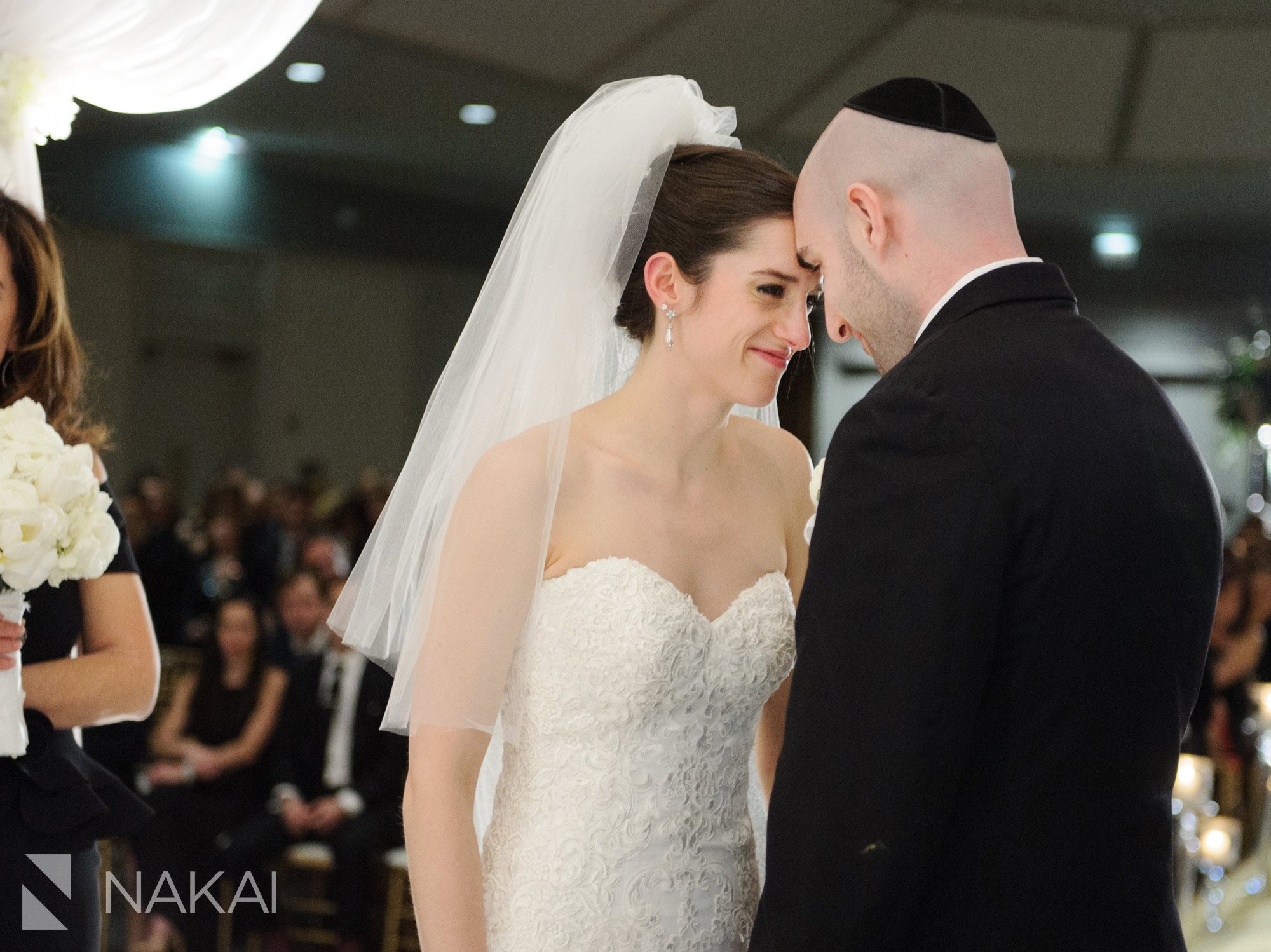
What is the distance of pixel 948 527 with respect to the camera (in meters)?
1.40

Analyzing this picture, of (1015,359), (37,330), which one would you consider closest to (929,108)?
(1015,359)

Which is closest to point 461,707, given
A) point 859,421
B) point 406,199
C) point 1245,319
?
point 859,421

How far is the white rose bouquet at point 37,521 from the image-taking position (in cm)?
198

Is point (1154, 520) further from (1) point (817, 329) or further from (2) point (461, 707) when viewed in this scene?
(1) point (817, 329)

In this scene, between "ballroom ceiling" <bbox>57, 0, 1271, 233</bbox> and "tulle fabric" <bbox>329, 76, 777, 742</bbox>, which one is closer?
"tulle fabric" <bbox>329, 76, 777, 742</bbox>

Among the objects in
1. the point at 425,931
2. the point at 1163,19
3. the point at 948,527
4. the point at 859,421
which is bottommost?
the point at 425,931

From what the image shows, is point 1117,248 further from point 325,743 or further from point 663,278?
point 663,278

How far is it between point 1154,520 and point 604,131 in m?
1.23

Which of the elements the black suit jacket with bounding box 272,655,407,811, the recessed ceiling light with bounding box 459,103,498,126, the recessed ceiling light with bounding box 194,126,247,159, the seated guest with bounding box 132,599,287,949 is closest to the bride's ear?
the black suit jacket with bounding box 272,655,407,811

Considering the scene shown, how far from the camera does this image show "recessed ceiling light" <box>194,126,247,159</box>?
9.82m

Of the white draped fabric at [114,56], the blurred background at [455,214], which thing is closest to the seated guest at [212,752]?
the blurred background at [455,214]

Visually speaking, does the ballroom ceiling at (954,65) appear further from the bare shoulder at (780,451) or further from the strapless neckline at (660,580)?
the strapless neckline at (660,580)

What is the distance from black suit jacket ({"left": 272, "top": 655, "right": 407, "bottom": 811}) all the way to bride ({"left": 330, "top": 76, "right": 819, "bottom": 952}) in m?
3.12

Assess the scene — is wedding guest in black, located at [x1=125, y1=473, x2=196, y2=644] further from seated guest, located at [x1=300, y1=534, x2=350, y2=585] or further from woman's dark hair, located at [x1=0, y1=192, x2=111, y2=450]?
woman's dark hair, located at [x1=0, y1=192, x2=111, y2=450]
